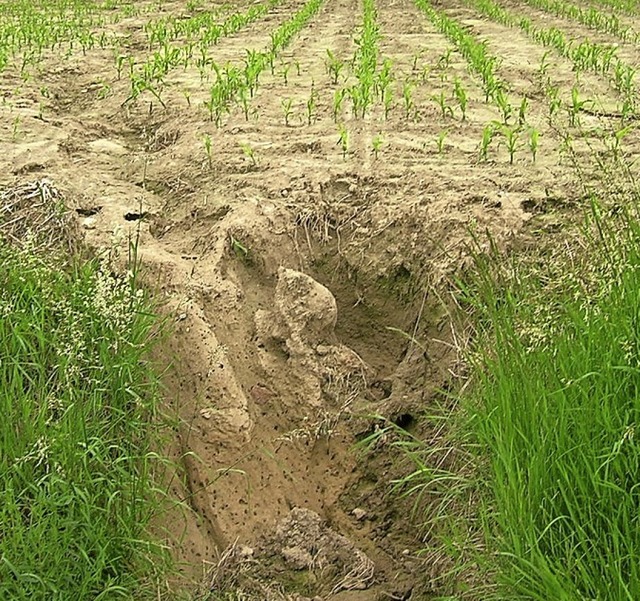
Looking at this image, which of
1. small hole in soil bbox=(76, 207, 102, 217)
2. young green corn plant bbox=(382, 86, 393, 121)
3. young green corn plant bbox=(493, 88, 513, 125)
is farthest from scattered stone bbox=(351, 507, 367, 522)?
young green corn plant bbox=(382, 86, 393, 121)

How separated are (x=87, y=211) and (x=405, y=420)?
1.92m

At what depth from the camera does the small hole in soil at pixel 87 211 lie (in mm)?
4379

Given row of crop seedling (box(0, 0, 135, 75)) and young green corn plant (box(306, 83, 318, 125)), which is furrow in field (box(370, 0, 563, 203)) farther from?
row of crop seedling (box(0, 0, 135, 75))

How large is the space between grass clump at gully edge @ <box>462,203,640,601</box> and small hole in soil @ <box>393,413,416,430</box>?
3.24ft

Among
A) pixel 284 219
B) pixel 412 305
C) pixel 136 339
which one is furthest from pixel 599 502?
pixel 284 219

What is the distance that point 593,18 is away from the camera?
11.4 meters

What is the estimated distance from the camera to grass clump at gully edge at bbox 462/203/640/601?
2217 millimetres

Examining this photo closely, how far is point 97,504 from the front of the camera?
2775mm

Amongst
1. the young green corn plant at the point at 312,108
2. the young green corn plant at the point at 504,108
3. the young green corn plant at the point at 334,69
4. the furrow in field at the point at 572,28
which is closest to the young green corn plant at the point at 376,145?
the young green corn plant at the point at 312,108

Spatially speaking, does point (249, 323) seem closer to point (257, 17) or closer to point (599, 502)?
point (599, 502)

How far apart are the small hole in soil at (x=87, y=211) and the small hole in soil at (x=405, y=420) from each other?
1.85 m

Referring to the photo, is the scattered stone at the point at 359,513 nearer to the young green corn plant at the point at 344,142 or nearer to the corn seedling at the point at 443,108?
the young green corn plant at the point at 344,142

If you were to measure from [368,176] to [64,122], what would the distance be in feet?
7.76

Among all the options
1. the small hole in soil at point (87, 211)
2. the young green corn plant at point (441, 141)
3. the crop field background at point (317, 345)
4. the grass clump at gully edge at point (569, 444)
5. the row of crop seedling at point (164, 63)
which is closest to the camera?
the grass clump at gully edge at point (569, 444)
